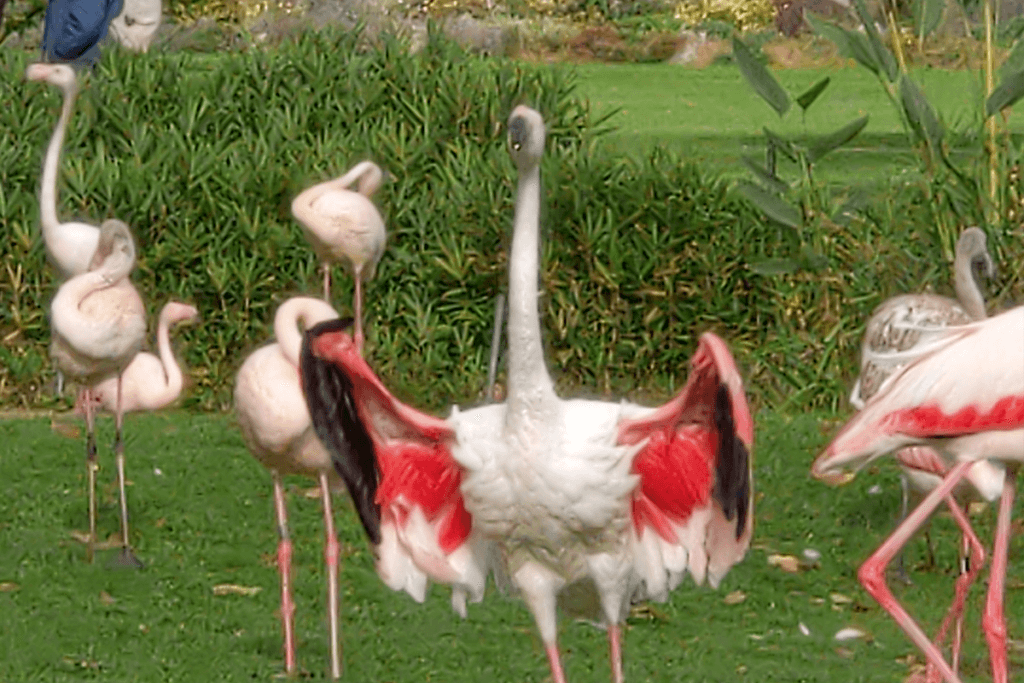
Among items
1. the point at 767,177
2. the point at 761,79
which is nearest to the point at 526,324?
the point at 767,177

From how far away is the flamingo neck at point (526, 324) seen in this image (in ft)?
16.5

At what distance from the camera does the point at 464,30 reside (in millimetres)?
23125

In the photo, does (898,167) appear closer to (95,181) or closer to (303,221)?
(95,181)

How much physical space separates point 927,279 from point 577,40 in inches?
590

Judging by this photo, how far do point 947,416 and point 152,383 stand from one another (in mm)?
4216

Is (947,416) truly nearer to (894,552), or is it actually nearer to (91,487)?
(894,552)

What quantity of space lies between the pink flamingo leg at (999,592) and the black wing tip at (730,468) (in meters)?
0.89

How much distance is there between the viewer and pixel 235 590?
749 centimetres

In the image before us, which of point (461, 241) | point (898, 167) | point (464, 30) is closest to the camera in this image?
point (461, 241)

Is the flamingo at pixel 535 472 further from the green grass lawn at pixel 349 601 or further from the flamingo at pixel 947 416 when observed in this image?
the green grass lawn at pixel 349 601

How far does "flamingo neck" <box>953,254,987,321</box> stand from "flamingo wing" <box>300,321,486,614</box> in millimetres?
2750

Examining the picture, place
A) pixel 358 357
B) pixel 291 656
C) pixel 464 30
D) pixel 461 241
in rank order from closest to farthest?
pixel 358 357
pixel 291 656
pixel 461 241
pixel 464 30

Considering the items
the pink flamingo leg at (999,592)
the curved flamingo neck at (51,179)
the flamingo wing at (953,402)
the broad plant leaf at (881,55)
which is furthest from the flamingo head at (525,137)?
the broad plant leaf at (881,55)

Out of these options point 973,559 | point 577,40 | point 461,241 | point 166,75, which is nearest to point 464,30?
point 577,40
